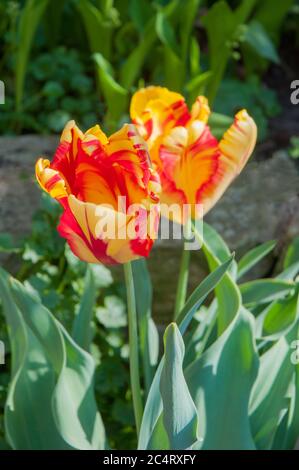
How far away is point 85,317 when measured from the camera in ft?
5.97

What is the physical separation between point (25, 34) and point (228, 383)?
1145mm

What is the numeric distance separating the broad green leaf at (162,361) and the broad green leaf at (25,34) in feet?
3.60

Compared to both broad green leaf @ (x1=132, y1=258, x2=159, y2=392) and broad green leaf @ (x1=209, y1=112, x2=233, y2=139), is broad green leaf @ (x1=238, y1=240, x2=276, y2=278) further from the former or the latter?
broad green leaf @ (x1=209, y1=112, x2=233, y2=139)

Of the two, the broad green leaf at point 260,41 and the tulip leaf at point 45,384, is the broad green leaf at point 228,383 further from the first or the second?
the broad green leaf at point 260,41

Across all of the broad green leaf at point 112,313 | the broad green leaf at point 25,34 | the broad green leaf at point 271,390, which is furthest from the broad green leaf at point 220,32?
the broad green leaf at point 271,390

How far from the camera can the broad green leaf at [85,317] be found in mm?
1814

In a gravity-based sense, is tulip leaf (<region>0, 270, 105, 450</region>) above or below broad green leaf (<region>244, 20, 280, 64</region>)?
below

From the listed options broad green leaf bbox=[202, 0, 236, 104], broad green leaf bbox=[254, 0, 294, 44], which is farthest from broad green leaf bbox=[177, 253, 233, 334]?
broad green leaf bbox=[254, 0, 294, 44]

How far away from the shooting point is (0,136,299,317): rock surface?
2225mm

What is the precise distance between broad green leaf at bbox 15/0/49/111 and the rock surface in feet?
0.57

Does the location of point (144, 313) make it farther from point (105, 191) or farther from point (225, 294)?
point (105, 191)
